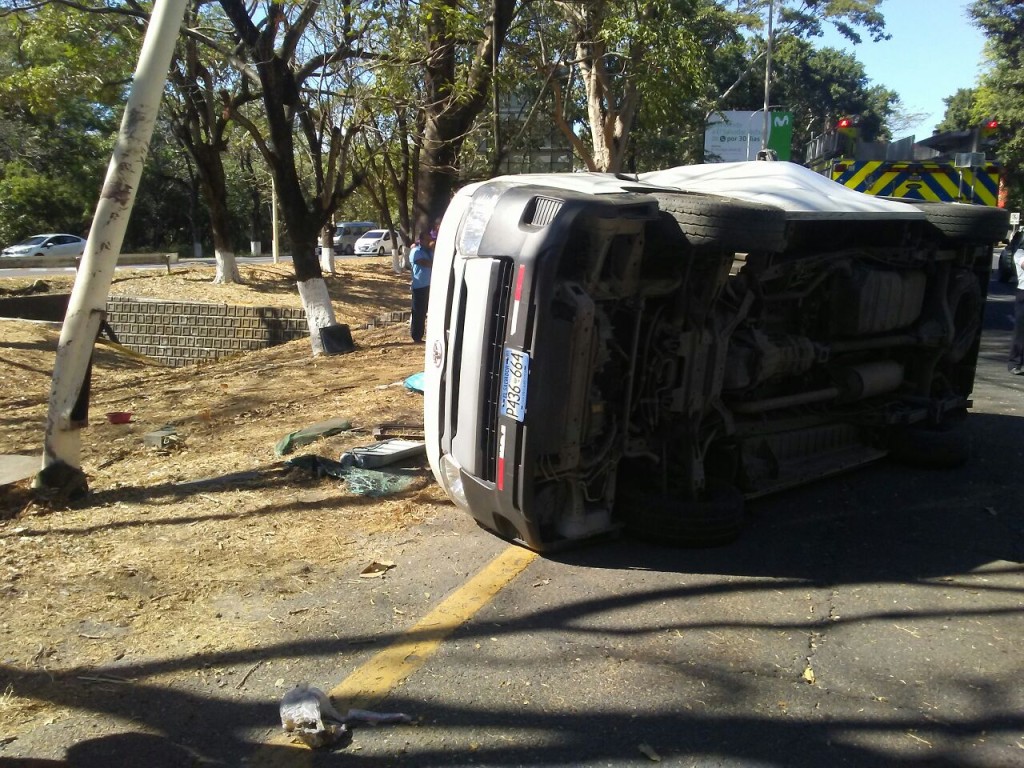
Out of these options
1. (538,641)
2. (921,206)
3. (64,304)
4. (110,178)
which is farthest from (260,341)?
(538,641)

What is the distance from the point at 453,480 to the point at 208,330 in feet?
41.0

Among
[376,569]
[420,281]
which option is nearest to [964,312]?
[376,569]

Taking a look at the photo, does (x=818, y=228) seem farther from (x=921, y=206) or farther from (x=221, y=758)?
(x=221, y=758)

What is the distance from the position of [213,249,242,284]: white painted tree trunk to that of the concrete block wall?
494 cm

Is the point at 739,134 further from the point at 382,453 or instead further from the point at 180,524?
the point at 180,524

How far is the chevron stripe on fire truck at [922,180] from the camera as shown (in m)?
12.2

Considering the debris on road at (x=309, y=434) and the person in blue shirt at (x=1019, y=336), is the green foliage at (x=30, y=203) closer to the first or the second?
the debris on road at (x=309, y=434)

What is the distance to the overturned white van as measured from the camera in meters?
4.54

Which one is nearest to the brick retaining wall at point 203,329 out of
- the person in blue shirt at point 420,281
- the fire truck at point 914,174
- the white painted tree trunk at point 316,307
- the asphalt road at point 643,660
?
the white painted tree trunk at point 316,307

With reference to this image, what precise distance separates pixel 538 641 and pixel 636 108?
1596 cm

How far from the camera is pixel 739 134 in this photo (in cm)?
3628

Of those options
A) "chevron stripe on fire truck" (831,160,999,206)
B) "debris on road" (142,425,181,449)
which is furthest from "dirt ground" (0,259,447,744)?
"chevron stripe on fire truck" (831,160,999,206)

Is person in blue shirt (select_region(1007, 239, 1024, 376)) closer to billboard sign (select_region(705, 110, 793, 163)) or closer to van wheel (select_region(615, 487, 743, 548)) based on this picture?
van wheel (select_region(615, 487, 743, 548))

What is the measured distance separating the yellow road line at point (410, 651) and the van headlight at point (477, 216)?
158 centimetres
